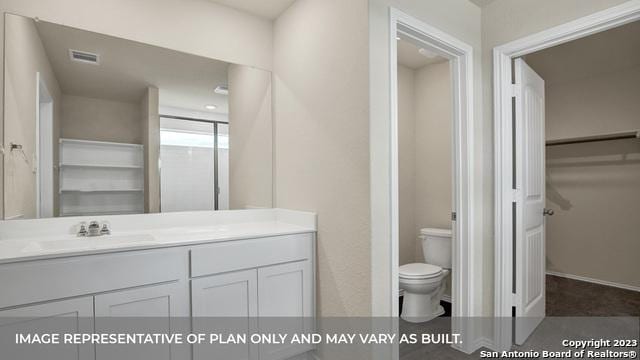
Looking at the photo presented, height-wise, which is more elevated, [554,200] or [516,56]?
[516,56]

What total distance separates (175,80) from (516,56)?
2357mm

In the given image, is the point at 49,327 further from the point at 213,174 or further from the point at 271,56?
the point at 271,56

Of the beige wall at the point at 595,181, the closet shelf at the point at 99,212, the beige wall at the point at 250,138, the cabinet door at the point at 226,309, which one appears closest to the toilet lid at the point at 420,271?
the beige wall at the point at 250,138

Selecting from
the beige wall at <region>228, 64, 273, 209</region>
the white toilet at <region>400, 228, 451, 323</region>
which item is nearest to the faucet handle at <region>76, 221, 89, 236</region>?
the beige wall at <region>228, 64, 273, 209</region>

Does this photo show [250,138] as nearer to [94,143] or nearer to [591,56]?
[94,143]

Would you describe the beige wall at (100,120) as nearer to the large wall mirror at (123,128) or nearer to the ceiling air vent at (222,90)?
the large wall mirror at (123,128)

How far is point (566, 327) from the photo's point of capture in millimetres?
2477

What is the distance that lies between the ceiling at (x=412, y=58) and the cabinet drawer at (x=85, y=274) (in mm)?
2568

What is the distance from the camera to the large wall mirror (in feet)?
5.51

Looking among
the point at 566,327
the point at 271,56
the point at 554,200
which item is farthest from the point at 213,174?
the point at 554,200

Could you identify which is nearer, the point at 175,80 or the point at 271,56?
the point at 175,80

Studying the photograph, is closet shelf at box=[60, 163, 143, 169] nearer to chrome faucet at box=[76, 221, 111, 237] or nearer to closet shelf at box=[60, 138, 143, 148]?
closet shelf at box=[60, 138, 143, 148]

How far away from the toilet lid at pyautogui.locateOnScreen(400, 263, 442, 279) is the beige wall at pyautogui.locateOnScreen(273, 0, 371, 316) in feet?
3.13

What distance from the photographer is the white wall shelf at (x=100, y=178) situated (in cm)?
183
